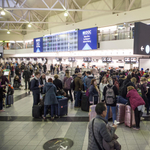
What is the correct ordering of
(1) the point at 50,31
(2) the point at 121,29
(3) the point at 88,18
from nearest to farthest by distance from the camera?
(2) the point at 121,29
(3) the point at 88,18
(1) the point at 50,31

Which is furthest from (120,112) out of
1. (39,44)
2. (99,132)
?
(39,44)

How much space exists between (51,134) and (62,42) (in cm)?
1587

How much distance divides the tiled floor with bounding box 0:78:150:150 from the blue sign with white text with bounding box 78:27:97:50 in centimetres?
1128

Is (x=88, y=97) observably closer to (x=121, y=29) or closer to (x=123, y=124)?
(x=123, y=124)

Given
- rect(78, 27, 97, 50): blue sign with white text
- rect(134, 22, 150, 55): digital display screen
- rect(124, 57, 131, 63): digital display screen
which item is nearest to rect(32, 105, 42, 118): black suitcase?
rect(134, 22, 150, 55): digital display screen

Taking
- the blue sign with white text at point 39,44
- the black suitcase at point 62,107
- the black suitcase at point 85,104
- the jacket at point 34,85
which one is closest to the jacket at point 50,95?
the black suitcase at point 62,107

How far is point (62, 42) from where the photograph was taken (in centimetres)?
1992

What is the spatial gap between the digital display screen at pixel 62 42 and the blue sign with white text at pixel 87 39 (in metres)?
0.69

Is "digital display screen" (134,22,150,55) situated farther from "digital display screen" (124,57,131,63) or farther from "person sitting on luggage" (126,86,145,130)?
"digital display screen" (124,57,131,63)

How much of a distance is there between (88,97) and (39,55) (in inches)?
872

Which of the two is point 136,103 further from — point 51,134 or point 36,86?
point 36,86

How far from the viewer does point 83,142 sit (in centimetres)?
461

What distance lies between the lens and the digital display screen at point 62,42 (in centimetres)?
1866

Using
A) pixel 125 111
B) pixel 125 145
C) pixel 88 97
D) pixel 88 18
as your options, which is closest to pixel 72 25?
pixel 88 18
